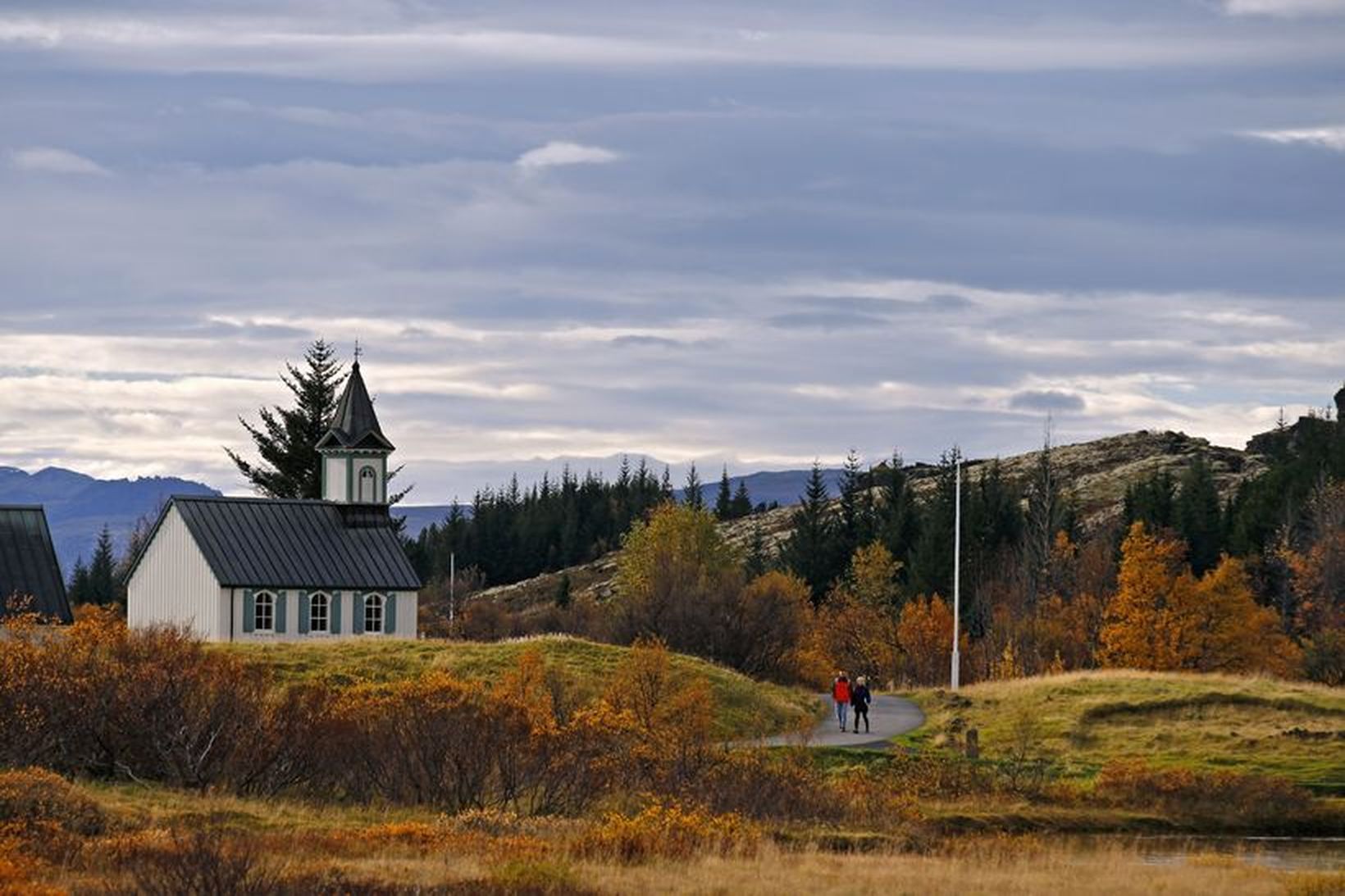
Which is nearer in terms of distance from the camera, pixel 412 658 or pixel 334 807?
pixel 334 807

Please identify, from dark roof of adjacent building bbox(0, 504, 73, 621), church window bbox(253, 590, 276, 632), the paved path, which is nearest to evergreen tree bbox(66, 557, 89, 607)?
dark roof of adjacent building bbox(0, 504, 73, 621)

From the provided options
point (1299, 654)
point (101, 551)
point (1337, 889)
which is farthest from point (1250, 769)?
point (101, 551)

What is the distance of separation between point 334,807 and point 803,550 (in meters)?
96.7

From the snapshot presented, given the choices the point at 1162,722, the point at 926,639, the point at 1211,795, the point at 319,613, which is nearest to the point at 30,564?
the point at 319,613

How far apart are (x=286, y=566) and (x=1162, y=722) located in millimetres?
29913

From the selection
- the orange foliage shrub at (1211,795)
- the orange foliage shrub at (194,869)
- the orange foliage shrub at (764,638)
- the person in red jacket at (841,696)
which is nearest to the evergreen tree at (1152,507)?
→ the orange foliage shrub at (764,638)

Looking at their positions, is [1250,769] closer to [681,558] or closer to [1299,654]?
[1299,654]

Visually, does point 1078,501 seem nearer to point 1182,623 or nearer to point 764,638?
point 1182,623

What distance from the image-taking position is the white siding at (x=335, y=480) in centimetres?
7106

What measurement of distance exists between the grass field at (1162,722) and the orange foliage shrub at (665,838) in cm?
1689

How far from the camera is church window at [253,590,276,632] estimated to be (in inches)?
2591

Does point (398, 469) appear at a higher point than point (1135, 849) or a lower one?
higher

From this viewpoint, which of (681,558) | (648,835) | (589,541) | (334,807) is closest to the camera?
(648,835)

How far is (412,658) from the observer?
52188 millimetres
